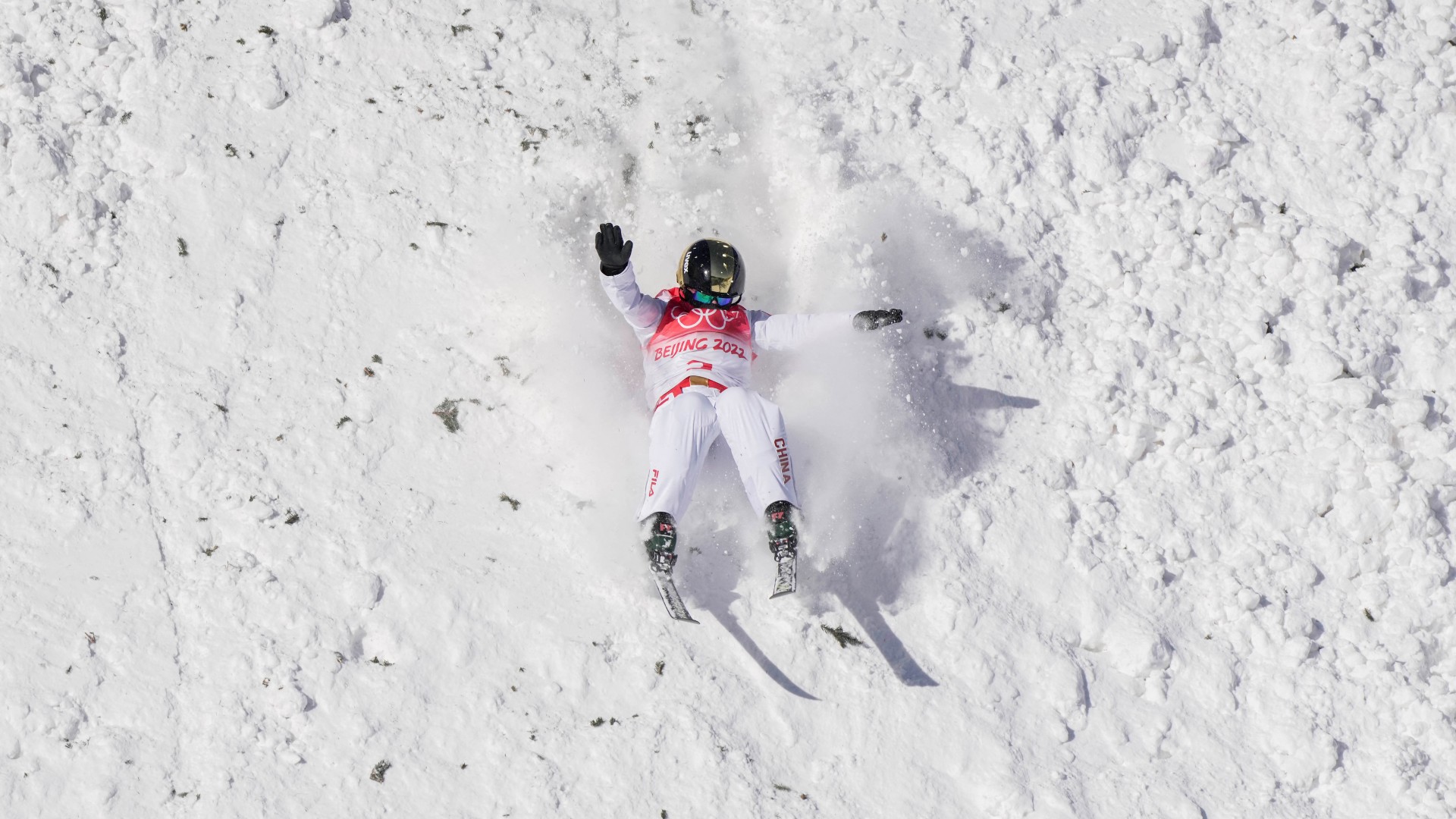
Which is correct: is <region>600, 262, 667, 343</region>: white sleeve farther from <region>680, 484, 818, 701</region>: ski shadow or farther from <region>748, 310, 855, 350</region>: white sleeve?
<region>680, 484, 818, 701</region>: ski shadow

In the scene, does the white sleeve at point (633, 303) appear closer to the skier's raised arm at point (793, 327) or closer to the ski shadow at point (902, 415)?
the skier's raised arm at point (793, 327)

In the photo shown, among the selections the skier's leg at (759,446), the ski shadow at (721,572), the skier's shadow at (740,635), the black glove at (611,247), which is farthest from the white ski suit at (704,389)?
the skier's shadow at (740,635)

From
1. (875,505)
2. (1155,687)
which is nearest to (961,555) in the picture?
(875,505)

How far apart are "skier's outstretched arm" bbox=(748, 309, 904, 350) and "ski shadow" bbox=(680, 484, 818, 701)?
66cm

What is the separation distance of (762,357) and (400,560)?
2.36 metres

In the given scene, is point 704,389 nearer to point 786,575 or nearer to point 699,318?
point 699,318

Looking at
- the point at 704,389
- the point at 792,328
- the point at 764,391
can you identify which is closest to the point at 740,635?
the point at 704,389

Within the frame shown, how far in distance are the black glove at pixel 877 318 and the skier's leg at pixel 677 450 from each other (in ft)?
2.96

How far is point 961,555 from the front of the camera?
23.0 feet

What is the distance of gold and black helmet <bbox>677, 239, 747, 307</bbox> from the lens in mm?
6961

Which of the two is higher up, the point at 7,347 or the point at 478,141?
the point at 478,141

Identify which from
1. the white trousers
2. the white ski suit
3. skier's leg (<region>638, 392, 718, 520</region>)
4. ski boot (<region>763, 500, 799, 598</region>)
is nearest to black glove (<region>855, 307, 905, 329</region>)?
the white ski suit

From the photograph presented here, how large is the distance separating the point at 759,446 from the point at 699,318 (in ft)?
2.98

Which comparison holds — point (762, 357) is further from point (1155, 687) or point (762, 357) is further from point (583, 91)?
point (1155, 687)
